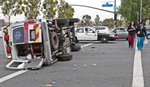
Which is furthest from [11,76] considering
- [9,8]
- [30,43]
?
[9,8]

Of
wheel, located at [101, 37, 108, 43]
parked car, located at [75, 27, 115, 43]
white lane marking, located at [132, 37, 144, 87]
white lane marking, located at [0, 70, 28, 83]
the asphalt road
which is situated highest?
parked car, located at [75, 27, 115, 43]

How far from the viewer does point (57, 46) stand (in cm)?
1112

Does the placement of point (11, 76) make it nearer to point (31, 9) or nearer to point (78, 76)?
point (78, 76)

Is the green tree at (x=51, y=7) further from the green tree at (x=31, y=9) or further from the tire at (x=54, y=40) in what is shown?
the tire at (x=54, y=40)

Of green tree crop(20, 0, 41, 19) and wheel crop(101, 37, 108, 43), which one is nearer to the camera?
wheel crop(101, 37, 108, 43)

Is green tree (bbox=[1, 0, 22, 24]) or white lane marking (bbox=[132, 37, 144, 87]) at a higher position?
green tree (bbox=[1, 0, 22, 24])

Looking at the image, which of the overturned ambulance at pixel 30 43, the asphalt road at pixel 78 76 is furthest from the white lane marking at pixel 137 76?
the overturned ambulance at pixel 30 43

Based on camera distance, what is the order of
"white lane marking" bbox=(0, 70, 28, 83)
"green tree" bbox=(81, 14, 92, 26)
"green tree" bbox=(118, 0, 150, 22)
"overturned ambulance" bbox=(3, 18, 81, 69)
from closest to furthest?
"white lane marking" bbox=(0, 70, 28, 83) < "overturned ambulance" bbox=(3, 18, 81, 69) < "green tree" bbox=(118, 0, 150, 22) < "green tree" bbox=(81, 14, 92, 26)

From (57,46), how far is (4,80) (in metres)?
3.77

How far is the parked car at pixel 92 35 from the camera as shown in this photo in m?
23.1

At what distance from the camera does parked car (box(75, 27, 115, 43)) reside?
75.7 ft

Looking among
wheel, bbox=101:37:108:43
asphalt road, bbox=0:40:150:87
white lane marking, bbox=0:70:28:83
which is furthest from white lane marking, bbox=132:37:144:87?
wheel, bbox=101:37:108:43

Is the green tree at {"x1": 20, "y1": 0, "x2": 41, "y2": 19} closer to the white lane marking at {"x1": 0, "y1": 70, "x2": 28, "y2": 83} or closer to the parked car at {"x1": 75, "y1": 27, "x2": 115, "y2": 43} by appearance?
the parked car at {"x1": 75, "y1": 27, "x2": 115, "y2": 43}

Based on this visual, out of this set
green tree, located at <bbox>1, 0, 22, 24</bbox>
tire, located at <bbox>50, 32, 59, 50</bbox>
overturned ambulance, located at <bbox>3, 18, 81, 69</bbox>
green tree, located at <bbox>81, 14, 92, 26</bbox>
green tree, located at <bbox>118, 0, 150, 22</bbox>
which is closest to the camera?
overturned ambulance, located at <bbox>3, 18, 81, 69</bbox>
